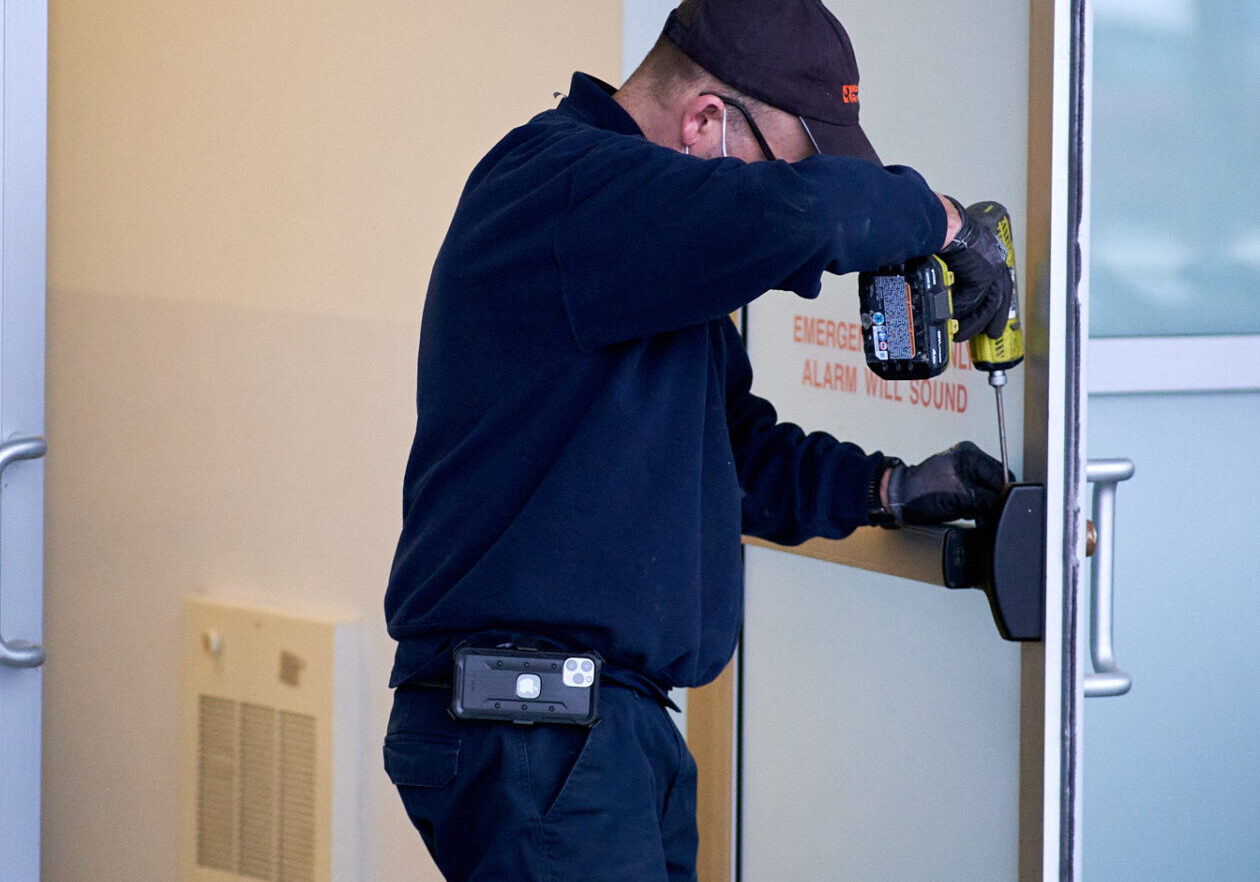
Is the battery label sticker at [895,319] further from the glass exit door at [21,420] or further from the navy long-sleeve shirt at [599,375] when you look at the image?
the glass exit door at [21,420]

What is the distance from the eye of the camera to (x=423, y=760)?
141 centimetres

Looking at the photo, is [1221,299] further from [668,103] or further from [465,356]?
[465,356]

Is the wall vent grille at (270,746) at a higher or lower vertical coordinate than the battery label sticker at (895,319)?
lower

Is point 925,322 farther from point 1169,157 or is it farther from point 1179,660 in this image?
point 1179,660

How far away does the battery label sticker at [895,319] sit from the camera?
4.83ft

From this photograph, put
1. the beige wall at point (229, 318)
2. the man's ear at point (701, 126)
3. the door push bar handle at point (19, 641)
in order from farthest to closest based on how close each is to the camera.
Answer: the beige wall at point (229, 318) < the door push bar handle at point (19, 641) < the man's ear at point (701, 126)

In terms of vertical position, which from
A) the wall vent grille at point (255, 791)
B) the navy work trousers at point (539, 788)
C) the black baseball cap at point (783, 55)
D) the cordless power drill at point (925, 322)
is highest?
the black baseball cap at point (783, 55)

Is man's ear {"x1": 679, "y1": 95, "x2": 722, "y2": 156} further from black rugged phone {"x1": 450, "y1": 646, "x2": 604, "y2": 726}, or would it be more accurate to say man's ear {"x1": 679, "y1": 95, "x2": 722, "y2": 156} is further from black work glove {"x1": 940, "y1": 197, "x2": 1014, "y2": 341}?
black rugged phone {"x1": 450, "y1": 646, "x2": 604, "y2": 726}

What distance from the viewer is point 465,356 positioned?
4.66 ft

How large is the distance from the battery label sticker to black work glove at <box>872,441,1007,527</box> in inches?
7.4

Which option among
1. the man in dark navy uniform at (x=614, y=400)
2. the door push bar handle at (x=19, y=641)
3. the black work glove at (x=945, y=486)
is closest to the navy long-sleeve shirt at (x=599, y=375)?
the man in dark navy uniform at (x=614, y=400)

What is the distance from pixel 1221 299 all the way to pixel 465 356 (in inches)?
54.0

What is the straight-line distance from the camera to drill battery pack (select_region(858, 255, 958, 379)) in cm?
145

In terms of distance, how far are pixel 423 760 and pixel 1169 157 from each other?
1.52 m
